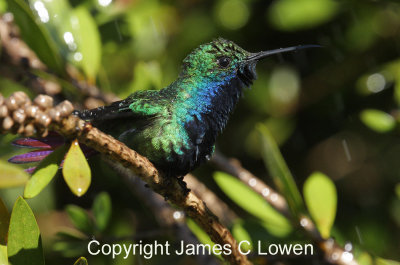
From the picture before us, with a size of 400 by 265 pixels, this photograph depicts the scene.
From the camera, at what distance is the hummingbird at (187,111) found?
6.06 ft

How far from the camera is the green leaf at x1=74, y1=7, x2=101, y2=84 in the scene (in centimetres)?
221

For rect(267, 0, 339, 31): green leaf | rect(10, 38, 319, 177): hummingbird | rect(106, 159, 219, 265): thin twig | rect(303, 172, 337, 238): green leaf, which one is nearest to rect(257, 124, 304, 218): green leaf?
rect(303, 172, 337, 238): green leaf

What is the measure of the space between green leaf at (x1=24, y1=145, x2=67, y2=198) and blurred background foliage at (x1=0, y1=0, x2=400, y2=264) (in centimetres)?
136

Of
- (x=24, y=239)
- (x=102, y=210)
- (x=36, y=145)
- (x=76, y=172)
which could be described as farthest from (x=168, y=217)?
(x=76, y=172)

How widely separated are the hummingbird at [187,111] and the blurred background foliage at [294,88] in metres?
0.61

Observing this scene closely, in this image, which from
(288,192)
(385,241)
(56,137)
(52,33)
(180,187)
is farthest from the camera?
(385,241)

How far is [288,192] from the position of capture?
1.85 metres

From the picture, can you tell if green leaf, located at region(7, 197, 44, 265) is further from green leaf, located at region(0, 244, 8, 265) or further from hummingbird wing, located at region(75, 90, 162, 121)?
hummingbird wing, located at region(75, 90, 162, 121)

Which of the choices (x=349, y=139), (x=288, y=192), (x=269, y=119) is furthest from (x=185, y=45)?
(x=288, y=192)

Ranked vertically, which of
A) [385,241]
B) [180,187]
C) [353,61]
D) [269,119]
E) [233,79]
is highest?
[353,61]

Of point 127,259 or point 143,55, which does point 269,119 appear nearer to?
point 143,55

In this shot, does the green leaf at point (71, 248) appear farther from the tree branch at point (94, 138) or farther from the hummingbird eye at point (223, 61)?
the hummingbird eye at point (223, 61)

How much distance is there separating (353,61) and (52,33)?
1641 mm

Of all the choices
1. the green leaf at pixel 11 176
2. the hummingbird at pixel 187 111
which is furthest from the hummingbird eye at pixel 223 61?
the green leaf at pixel 11 176
